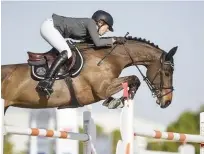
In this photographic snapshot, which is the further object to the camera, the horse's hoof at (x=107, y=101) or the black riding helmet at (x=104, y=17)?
the black riding helmet at (x=104, y=17)

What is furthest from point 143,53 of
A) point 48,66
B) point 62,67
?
point 48,66

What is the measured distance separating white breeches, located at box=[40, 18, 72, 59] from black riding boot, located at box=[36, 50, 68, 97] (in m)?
0.07

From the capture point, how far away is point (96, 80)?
5336mm

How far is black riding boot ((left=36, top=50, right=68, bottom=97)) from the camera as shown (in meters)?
5.18

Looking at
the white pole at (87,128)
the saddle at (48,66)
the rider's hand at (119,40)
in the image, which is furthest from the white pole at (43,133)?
the rider's hand at (119,40)

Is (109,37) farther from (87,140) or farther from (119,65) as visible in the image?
(87,140)

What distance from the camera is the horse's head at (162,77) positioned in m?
5.56

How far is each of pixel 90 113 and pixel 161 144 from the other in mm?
19534

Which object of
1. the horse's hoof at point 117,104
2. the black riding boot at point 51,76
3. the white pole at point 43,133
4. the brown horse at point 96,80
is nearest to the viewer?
the white pole at point 43,133

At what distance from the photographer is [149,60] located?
18.5ft

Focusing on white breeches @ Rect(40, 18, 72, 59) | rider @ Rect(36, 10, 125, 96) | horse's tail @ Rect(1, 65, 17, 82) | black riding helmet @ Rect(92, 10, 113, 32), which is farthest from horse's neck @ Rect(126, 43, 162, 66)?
horse's tail @ Rect(1, 65, 17, 82)

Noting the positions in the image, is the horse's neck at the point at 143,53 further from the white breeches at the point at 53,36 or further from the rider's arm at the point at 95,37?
the white breeches at the point at 53,36

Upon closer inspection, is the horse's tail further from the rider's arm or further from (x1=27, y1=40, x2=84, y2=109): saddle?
the rider's arm

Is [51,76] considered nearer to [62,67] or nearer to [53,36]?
[62,67]
